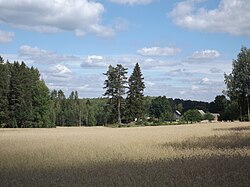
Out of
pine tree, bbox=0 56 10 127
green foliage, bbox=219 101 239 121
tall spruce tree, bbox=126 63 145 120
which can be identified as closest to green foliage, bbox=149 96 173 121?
green foliage, bbox=219 101 239 121

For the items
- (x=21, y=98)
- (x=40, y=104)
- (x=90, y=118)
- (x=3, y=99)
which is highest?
(x=21, y=98)

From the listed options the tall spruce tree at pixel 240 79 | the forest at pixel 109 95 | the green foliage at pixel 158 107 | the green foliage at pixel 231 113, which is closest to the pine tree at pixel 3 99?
the forest at pixel 109 95

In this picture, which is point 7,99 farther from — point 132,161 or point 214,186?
point 214,186

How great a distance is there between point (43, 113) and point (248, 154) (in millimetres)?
75242

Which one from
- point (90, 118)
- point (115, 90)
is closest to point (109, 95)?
point (115, 90)

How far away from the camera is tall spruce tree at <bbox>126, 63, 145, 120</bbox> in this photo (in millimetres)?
87500

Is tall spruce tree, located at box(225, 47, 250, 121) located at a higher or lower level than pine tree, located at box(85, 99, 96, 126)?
higher

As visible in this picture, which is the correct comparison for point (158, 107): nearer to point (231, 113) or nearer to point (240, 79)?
point (231, 113)

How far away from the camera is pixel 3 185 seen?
1115cm

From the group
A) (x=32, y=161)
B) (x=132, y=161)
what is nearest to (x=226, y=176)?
(x=132, y=161)

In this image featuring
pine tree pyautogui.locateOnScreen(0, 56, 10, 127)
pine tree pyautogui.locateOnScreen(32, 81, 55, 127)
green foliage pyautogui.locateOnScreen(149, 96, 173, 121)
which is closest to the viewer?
pine tree pyautogui.locateOnScreen(0, 56, 10, 127)

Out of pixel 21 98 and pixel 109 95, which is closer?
pixel 21 98

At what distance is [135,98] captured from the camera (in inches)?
3472

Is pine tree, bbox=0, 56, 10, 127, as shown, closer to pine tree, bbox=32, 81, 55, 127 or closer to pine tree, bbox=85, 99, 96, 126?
pine tree, bbox=32, 81, 55, 127
